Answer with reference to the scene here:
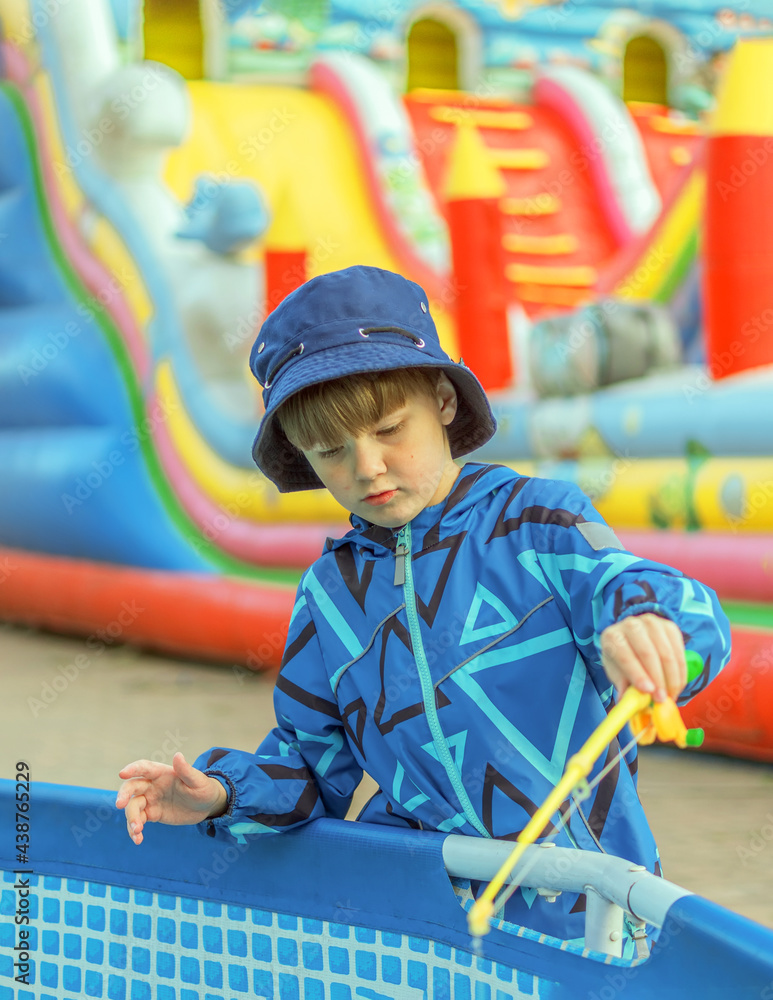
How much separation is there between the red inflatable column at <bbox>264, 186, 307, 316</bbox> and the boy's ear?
3.45 metres

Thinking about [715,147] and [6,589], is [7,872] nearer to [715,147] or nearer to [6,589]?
[715,147]

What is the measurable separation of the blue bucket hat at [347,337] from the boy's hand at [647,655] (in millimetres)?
319

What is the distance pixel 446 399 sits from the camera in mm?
1170

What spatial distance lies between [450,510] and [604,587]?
193mm

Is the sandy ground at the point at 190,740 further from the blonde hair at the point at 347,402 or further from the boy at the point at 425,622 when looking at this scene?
the blonde hair at the point at 347,402

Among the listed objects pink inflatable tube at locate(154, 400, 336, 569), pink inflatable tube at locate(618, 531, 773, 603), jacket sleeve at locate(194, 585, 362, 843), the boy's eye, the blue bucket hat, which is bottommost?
pink inflatable tube at locate(154, 400, 336, 569)

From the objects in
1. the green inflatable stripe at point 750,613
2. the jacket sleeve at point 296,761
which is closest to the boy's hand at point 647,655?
the jacket sleeve at point 296,761

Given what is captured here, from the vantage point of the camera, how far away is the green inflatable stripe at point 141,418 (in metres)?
4.83

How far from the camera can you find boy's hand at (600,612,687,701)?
0.80m

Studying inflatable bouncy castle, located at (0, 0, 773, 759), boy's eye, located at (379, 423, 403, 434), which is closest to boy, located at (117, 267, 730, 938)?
boy's eye, located at (379, 423, 403, 434)

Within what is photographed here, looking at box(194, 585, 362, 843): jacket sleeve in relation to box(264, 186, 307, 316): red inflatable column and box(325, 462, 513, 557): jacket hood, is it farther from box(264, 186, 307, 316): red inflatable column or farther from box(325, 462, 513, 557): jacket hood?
box(264, 186, 307, 316): red inflatable column

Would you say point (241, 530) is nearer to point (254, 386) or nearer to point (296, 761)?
point (254, 386)

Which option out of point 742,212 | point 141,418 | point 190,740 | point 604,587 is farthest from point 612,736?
point 141,418

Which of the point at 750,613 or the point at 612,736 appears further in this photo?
the point at 750,613
